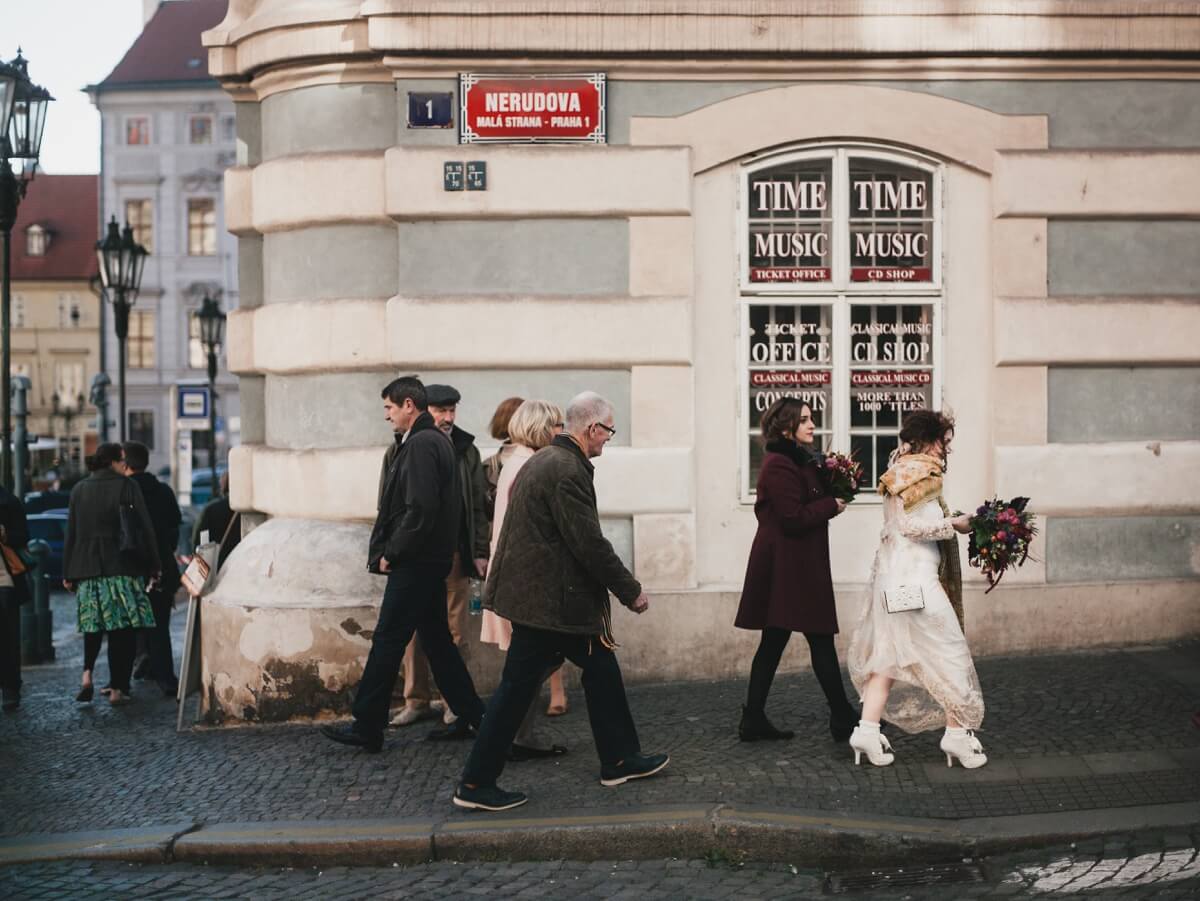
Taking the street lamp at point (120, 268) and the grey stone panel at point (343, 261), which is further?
the street lamp at point (120, 268)

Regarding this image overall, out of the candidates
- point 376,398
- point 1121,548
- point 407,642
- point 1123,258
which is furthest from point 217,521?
point 1123,258

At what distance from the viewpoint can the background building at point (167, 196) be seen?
67.4 m

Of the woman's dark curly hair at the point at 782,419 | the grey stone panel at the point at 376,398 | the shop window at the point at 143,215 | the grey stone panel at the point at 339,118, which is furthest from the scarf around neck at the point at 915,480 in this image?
the shop window at the point at 143,215

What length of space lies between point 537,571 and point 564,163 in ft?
11.6

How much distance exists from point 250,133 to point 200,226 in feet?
197

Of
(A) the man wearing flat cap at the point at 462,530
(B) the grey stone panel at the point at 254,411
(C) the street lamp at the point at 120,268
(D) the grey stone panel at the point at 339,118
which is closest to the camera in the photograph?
(A) the man wearing flat cap at the point at 462,530

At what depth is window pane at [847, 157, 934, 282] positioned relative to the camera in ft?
32.4

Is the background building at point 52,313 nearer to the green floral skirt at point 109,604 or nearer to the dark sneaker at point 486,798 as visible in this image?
the green floral skirt at point 109,604

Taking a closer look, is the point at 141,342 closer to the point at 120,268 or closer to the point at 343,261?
the point at 120,268

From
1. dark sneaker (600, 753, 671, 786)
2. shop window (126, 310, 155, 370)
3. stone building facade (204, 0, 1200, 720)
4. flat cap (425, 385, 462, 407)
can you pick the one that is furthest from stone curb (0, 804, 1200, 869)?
shop window (126, 310, 155, 370)

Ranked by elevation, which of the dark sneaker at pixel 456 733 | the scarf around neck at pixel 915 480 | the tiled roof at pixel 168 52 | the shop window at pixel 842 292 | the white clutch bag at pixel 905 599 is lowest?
the dark sneaker at pixel 456 733

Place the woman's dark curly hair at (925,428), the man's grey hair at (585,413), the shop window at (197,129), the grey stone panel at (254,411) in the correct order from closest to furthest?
the man's grey hair at (585,413) < the woman's dark curly hair at (925,428) < the grey stone panel at (254,411) < the shop window at (197,129)

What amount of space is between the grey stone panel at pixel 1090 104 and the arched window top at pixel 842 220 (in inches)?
20.1

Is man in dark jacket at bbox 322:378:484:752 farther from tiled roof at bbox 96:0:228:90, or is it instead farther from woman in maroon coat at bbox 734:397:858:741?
tiled roof at bbox 96:0:228:90
